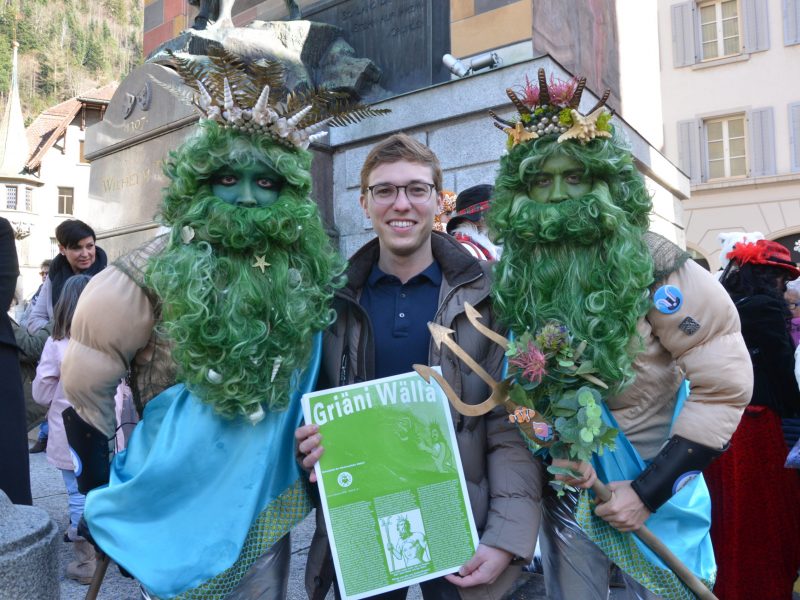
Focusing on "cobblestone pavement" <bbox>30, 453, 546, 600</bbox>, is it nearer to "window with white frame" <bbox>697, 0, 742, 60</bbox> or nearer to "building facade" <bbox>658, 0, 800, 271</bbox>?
"building facade" <bbox>658, 0, 800, 271</bbox>

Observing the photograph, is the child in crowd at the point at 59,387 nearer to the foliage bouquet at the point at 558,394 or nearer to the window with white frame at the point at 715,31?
the foliage bouquet at the point at 558,394

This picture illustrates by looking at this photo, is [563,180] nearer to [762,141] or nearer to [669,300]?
[669,300]

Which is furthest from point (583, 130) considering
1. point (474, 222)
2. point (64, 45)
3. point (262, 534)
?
point (64, 45)

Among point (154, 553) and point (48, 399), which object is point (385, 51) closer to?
point (48, 399)

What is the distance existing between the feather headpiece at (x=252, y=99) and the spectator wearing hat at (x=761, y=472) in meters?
2.64

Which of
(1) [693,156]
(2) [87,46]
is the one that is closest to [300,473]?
(1) [693,156]

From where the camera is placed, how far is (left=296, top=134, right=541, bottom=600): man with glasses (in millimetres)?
2123

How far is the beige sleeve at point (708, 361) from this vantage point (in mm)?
2066

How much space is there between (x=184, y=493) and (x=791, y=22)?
65.6ft

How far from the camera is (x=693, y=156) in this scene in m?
19.1

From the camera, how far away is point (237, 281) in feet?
6.93

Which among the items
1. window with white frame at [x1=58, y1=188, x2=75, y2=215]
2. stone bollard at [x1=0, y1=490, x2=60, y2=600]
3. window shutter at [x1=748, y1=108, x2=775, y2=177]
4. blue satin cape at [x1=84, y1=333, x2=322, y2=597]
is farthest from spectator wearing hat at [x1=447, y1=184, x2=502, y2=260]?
window with white frame at [x1=58, y1=188, x2=75, y2=215]

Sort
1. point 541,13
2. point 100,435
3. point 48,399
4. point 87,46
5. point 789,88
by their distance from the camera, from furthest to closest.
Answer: point 87,46, point 789,88, point 541,13, point 48,399, point 100,435

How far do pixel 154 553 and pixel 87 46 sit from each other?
3404 inches
